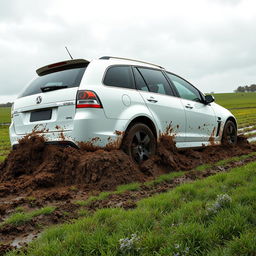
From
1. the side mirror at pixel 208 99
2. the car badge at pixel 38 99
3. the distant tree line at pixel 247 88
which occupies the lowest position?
the side mirror at pixel 208 99

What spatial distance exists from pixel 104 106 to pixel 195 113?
266 cm

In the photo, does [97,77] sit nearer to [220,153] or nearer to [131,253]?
[131,253]

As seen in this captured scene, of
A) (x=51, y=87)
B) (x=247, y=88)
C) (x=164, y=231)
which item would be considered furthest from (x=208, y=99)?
(x=247, y=88)

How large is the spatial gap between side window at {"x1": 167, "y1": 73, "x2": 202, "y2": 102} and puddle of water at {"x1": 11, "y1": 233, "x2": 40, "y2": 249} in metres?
4.33

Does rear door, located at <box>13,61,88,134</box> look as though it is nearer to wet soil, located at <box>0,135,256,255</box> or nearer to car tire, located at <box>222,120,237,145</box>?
wet soil, located at <box>0,135,256,255</box>

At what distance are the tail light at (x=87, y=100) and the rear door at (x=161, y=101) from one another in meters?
1.08

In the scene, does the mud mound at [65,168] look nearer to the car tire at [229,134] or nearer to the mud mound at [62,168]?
the mud mound at [62,168]

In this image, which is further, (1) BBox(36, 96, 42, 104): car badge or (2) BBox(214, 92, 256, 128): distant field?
(2) BBox(214, 92, 256, 128): distant field

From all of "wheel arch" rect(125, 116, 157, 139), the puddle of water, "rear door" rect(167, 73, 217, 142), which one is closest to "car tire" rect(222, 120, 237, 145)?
"rear door" rect(167, 73, 217, 142)

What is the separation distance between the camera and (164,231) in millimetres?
2393

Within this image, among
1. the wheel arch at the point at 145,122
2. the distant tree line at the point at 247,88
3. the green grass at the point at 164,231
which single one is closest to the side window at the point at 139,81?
the wheel arch at the point at 145,122

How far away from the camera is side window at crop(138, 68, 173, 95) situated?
5402 mm

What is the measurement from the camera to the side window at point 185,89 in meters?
6.21

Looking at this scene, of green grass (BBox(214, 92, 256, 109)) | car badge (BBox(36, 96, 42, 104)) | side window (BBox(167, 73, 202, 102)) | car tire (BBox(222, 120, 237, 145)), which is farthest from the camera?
green grass (BBox(214, 92, 256, 109))
